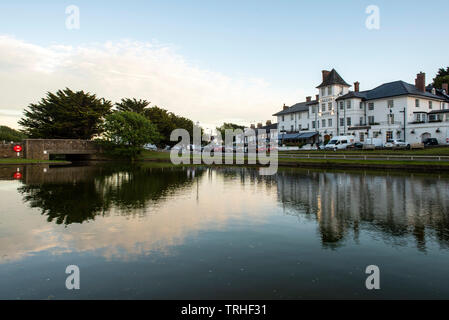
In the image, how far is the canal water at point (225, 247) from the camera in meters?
7.11

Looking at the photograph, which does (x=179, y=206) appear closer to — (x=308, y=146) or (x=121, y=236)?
(x=121, y=236)

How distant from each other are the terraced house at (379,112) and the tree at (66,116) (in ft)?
170

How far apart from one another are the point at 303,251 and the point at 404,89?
199ft

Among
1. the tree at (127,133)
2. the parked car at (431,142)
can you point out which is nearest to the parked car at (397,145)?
the parked car at (431,142)

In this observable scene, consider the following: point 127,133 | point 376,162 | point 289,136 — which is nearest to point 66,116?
point 127,133

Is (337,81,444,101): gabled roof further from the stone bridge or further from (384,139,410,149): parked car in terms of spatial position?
the stone bridge

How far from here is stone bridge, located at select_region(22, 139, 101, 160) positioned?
6494 centimetres

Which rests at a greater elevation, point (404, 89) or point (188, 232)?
point (404, 89)

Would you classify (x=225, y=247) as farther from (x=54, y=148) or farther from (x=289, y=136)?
(x=289, y=136)

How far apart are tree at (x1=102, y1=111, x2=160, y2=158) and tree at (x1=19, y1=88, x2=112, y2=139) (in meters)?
11.4

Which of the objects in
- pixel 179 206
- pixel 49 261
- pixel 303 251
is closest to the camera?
pixel 49 261
